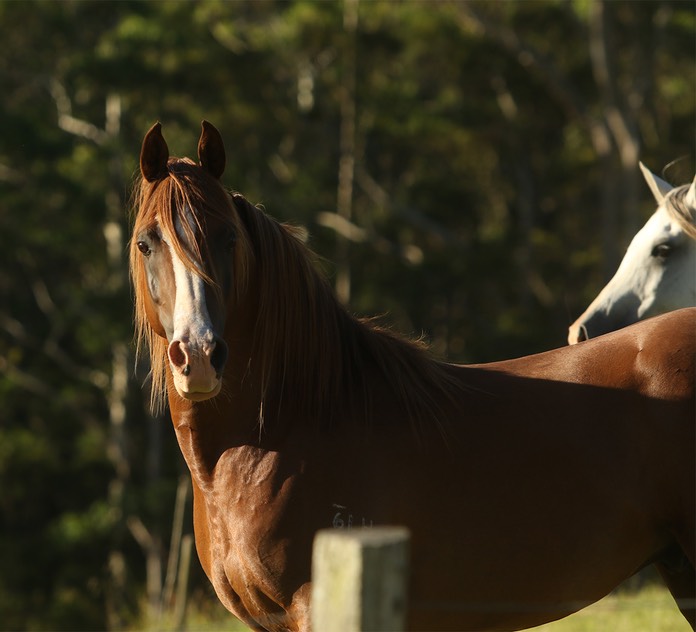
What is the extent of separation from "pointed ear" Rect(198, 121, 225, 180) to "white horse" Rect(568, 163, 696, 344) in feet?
7.36

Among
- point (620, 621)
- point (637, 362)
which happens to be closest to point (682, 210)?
point (637, 362)

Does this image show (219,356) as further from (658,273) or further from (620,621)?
(620,621)

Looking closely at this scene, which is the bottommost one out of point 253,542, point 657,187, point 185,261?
point 253,542

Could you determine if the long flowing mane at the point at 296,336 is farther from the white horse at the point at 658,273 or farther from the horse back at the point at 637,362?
the white horse at the point at 658,273

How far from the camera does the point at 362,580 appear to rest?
206 centimetres

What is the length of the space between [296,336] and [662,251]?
2537 mm

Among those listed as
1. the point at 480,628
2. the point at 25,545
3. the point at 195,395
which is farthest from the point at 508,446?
the point at 25,545

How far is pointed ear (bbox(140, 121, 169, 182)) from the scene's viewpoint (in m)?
3.71

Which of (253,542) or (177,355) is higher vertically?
(177,355)

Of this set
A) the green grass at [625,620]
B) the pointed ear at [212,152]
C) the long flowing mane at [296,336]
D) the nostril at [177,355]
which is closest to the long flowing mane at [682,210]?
the long flowing mane at [296,336]

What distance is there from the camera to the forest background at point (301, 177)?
62.7 feet

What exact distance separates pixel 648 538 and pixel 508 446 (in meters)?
0.53

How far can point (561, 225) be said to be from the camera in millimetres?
22391

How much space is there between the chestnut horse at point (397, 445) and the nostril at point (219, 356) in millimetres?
84
